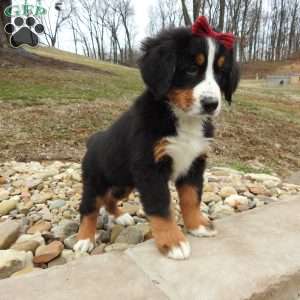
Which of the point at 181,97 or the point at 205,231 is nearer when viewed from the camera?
the point at 181,97

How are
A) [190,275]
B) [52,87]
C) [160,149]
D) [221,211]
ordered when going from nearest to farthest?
[190,275] → [160,149] → [221,211] → [52,87]

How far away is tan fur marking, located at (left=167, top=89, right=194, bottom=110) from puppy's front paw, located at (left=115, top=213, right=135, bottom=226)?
1.32 m

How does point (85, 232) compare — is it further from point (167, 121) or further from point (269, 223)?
point (269, 223)

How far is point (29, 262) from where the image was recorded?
2.95m

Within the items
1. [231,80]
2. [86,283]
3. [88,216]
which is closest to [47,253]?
[88,216]

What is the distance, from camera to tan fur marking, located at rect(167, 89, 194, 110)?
2.60 m

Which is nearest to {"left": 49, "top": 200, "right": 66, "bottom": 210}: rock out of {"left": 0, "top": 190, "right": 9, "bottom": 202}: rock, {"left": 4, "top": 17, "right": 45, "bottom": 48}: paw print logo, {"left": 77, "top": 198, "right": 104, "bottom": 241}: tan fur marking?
{"left": 0, "top": 190, "right": 9, "bottom": 202}: rock

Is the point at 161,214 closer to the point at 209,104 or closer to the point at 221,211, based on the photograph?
the point at 209,104

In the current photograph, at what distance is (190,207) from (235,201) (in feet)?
3.93

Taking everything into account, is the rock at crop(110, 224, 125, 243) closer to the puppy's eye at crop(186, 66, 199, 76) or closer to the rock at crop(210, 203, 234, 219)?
the rock at crop(210, 203, 234, 219)

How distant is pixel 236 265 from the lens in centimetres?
256

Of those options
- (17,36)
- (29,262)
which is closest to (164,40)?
(29,262)

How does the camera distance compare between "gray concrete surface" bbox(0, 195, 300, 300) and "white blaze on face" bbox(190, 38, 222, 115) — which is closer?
"gray concrete surface" bbox(0, 195, 300, 300)

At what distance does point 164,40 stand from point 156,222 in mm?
1262
